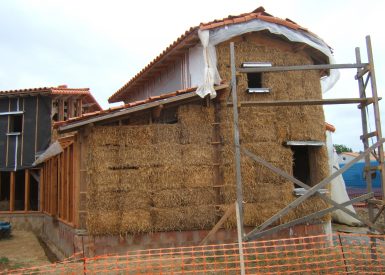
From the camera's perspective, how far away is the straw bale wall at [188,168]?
28.8 ft

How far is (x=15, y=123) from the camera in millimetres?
17578

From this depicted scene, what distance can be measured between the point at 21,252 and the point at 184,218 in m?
5.91

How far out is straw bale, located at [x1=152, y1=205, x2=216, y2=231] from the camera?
886 cm

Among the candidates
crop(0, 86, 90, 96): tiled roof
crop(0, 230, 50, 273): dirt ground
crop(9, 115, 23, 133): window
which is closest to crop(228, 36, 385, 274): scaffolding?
crop(0, 230, 50, 273): dirt ground

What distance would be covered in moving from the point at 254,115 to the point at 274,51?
2004 millimetres

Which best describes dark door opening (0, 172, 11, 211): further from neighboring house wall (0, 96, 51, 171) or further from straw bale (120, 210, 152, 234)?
straw bale (120, 210, 152, 234)

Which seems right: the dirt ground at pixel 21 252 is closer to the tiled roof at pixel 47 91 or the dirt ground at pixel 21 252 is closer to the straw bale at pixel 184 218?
the straw bale at pixel 184 218

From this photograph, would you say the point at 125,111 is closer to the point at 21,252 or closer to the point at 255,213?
the point at 255,213

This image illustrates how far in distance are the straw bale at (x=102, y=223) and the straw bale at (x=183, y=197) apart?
0.99m

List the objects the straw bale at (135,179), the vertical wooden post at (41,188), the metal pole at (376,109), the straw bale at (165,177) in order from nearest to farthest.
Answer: the metal pole at (376,109), the straw bale at (135,179), the straw bale at (165,177), the vertical wooden post at (41,188)

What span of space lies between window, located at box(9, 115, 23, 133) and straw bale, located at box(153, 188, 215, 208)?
10.8 meters

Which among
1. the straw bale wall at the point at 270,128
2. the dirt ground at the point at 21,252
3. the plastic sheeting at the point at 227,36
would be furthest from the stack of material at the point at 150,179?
the dirt ground at the point at 21,252

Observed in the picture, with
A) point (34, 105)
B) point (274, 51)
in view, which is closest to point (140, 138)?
point (274, 51)

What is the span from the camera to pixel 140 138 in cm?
903
